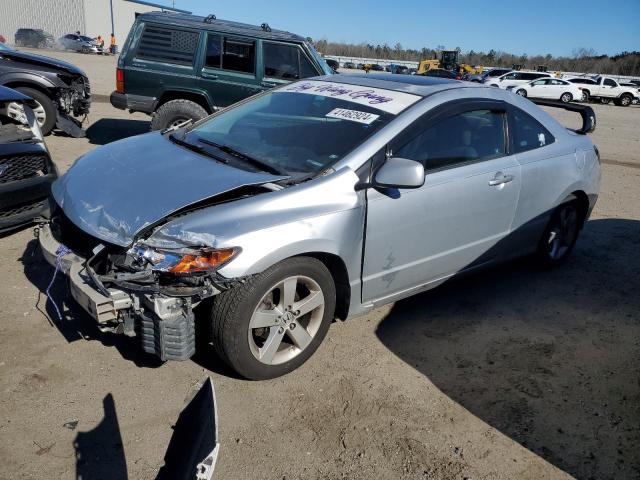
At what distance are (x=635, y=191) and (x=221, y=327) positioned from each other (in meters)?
7.81

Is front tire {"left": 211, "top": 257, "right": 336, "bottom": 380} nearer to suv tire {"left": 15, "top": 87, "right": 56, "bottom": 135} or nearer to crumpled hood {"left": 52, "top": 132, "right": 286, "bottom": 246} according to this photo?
crumpled hood {"left": 52, "top": 132, "right": 286, "bottom": 246}

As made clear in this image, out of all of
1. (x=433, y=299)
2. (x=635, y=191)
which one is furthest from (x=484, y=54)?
(x=433, y=299)

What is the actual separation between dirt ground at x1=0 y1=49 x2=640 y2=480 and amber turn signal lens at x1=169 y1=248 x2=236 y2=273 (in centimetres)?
79

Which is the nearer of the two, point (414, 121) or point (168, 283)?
point (168, 283)

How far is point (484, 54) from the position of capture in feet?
257

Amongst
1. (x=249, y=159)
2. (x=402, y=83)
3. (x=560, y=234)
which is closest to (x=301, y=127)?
(x=249, y=159)

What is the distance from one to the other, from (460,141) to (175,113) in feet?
18.1

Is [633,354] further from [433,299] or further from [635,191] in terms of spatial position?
[635,191]

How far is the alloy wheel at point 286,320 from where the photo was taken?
2.94 metres

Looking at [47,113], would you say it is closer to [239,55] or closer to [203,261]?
[239,55]

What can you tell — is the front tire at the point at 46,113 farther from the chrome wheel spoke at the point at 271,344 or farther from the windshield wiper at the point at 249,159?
the chrome wheel spoke at the point at 271,344

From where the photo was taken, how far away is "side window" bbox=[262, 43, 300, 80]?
846 cm

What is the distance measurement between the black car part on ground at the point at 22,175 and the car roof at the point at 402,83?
255cm

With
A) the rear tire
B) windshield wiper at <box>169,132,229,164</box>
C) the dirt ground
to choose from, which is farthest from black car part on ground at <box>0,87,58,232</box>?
the rear tire
